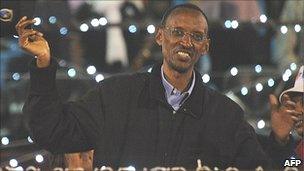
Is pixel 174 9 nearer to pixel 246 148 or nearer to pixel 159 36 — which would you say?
pixel 159 36

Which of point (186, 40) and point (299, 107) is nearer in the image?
point (186, 40)

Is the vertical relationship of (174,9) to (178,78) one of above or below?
above

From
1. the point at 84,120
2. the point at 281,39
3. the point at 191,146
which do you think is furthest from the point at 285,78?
the point at 84,120

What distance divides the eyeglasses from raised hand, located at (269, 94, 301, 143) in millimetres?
396

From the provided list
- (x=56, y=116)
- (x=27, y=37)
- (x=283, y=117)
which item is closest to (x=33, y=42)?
(x=27, y=37)

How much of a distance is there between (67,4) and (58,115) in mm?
476

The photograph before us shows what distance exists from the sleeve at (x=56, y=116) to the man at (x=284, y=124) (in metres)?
0.75

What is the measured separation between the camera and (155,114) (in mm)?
3184

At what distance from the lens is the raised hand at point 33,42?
315 cm

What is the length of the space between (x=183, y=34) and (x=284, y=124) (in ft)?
1.95

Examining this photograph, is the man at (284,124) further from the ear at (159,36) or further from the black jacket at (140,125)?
the ear at (159,36)

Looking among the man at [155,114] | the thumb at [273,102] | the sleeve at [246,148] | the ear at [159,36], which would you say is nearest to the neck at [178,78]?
the man at [155,114]

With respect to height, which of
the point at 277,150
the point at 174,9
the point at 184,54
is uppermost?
the point at 174,9

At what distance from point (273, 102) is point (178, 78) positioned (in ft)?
1.40
